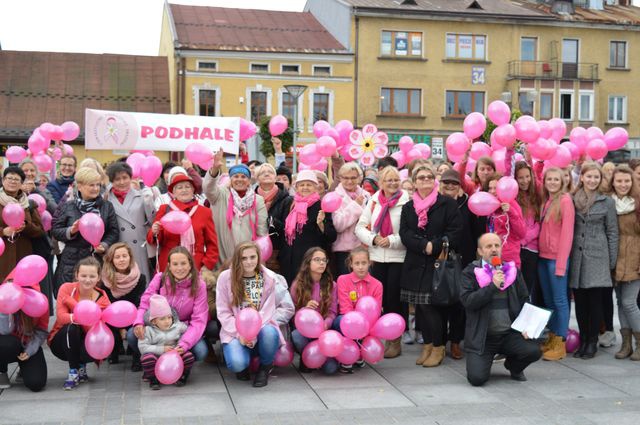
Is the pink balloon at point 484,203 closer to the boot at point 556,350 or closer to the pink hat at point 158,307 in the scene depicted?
the boot at point 556,350

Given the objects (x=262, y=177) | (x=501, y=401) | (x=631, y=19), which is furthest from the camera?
(x=631, y=19)

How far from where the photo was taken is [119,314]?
607 centimetres

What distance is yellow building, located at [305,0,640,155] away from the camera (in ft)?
118

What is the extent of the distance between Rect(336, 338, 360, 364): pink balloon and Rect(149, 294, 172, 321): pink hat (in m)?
1.48

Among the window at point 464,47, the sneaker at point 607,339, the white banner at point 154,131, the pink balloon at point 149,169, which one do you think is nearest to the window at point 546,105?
the window at point 464,47

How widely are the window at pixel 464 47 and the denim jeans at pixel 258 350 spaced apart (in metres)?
32.3

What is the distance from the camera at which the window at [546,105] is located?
37.5 metres

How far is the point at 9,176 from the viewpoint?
24.0 ft

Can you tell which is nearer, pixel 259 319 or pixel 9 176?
pixel 259 319

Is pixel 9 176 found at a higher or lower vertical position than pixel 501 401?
higher

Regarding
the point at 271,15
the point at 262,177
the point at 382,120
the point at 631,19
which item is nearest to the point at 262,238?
the point at 262,177

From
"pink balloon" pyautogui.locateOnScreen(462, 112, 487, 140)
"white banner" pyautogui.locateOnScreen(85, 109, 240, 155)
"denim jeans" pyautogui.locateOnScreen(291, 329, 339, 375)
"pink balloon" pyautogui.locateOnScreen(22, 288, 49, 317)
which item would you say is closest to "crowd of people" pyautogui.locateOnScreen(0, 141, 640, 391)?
"denim jeans" pyautogui.locateOnScreen(291, 329, 339, 375)

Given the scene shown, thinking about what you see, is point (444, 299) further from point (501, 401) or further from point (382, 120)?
point (382, 120)

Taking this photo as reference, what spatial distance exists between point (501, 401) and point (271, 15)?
35.8 meters
